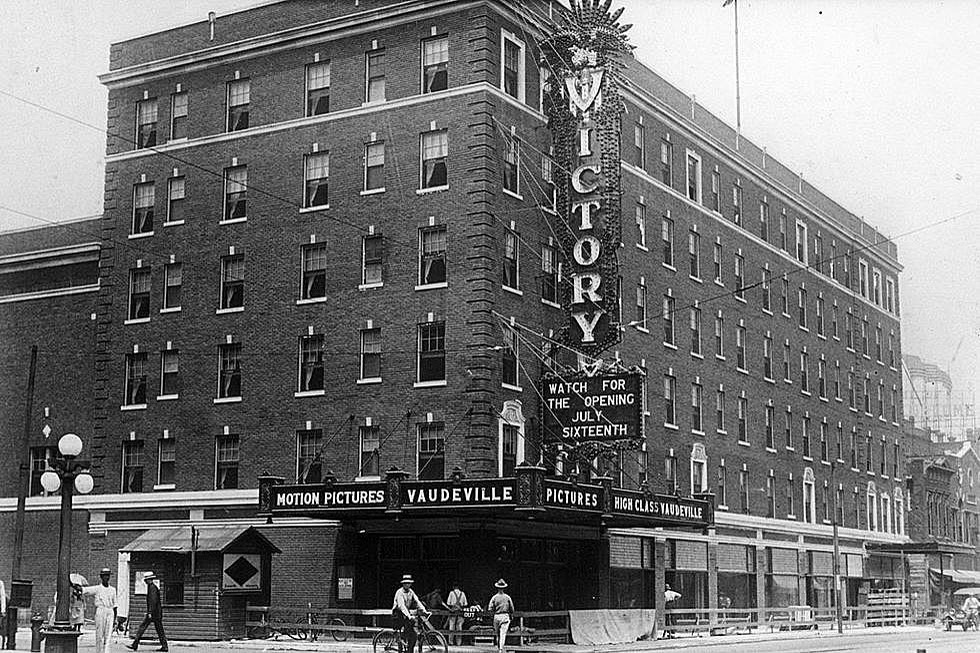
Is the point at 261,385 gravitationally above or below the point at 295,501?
above

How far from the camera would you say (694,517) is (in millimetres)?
48312

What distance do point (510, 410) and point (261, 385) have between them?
31.0ft

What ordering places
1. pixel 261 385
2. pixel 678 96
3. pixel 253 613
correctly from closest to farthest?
1. pixel 253 613
2. pixel 261 385
3. pixel 678 96

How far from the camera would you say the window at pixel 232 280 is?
166 feet

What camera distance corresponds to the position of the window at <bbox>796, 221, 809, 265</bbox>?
73875 millimetres

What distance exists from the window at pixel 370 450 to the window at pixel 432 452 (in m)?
1.67

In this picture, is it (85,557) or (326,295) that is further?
(85,557)

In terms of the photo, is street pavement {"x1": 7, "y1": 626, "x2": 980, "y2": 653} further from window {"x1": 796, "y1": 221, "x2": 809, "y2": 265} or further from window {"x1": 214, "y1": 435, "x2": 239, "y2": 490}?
window {"x1": 796, "y1": 221, "x2": 809, "y2": 265}

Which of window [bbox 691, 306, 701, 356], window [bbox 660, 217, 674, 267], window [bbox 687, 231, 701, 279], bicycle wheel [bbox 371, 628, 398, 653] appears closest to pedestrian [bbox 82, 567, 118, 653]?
bicycle wheel [bbox 371, 628, 398, 653]

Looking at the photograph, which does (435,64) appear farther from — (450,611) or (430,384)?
(450,611)

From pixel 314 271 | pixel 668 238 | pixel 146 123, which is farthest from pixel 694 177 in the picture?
pixel 146 123

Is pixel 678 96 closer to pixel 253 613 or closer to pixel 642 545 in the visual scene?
pixel 642 545

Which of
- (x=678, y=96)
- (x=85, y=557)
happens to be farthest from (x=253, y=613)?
(x=678, y=96)

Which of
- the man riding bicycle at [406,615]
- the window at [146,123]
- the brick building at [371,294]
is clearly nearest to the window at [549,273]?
the brick building at [371,294]
